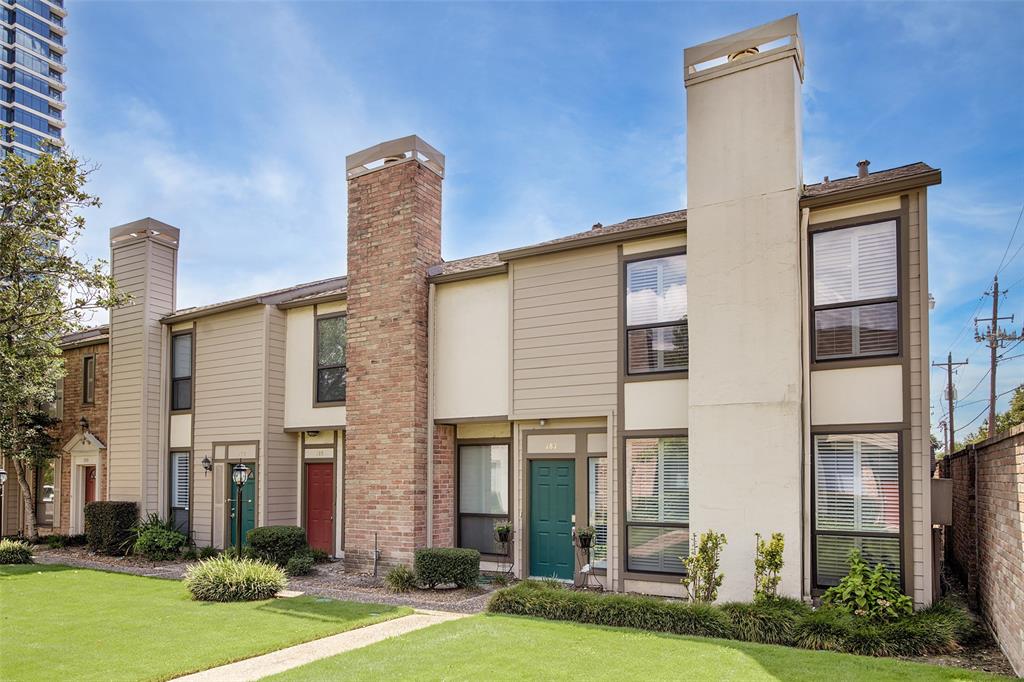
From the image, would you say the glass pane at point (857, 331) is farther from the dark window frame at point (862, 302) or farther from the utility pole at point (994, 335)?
the utility pole at point (994, 335)

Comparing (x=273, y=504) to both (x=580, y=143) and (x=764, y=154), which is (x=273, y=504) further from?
(x=764, y=154)

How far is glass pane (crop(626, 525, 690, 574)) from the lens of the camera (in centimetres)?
1033

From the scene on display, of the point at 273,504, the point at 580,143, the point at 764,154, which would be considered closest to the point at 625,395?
the point at 764,154

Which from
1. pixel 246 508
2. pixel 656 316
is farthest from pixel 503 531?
pixel 246 508

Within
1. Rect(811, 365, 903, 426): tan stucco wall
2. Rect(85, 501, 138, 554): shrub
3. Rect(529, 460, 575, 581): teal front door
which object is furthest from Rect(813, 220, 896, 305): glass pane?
Rect(85, 501, 138, 554): shrub

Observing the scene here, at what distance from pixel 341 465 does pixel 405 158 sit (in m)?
6.29

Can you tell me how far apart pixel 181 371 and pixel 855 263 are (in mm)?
14383

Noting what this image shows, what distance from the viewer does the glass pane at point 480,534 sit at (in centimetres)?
1259

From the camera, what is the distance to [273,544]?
13141 millimetres

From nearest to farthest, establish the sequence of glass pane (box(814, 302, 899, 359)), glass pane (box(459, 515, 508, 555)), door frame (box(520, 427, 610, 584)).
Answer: glass pane (box(814, 302, 899, 359)) < door frame (box(520, 427, 610, 584)) < glass pane (box(459, 515, 508, 555))

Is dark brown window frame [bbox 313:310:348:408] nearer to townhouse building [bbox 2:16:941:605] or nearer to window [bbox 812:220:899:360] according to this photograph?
townhouse building [bbox 2:16:941:605]

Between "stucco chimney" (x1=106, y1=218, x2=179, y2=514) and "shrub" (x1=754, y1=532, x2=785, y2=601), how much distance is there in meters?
13.6

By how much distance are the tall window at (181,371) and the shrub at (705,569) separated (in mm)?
12255

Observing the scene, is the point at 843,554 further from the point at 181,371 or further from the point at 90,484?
the point at 90,484
